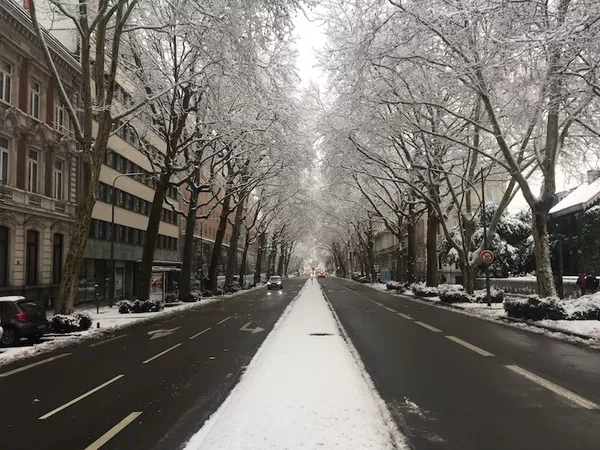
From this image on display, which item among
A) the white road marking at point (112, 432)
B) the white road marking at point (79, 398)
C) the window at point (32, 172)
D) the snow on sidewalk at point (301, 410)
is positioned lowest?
the white road marking at point (79, 398)

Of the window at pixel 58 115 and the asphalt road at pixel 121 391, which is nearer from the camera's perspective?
the asphalt road at pixel 121 391

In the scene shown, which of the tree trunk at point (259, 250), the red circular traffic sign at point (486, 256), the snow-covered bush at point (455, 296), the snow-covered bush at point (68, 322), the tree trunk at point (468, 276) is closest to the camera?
the snow-covered bush at point (68, 322)

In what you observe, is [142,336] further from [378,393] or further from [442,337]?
[378,393]

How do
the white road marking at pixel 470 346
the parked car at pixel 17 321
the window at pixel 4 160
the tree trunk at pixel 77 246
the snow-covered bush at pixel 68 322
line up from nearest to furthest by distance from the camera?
the white road marking at pixel 470 346, the parked car at pixel 17 321, the snow-covered bush at pixel 68 322, the tree trunk at pixel 77 246, the window at pixel 4 160

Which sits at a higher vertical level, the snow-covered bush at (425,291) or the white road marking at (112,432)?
the snow-covered bush at (425,291)

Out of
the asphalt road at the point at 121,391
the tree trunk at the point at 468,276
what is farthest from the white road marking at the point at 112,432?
the tree trunk at the point at 468,276

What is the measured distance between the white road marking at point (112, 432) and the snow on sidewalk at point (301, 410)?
98 centimetres

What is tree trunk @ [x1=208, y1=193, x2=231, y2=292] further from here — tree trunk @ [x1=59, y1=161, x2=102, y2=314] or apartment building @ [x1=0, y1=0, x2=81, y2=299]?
tree trunk @ [x1=59, y1=161, x2=102, y2=314]

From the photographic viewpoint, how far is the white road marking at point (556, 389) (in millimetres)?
7398

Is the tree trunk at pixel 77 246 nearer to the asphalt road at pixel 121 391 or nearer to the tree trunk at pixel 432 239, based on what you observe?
the asphalt road at pixel 121 391

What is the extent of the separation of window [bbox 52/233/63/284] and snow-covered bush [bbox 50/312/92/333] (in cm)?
1205

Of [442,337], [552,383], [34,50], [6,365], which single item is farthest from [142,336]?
[34,50]

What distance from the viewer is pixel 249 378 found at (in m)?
9.00

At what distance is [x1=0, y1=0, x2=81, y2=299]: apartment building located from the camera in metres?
24.0
